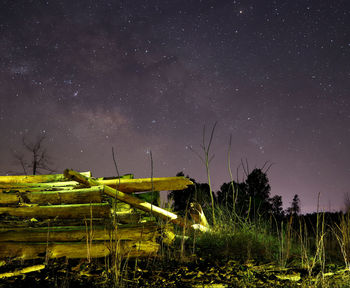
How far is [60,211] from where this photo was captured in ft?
14.7

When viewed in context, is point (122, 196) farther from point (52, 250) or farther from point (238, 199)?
point (238, 199)

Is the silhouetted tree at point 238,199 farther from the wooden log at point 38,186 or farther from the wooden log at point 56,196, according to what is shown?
the wooden log at point 38,186

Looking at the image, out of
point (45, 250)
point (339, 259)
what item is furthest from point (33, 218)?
point (339, 259)

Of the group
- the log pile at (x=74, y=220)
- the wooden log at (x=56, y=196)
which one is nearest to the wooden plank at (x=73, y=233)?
the log pile at (x=74, y=220)

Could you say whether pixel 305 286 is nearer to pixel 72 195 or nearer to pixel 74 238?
pixel 74 238

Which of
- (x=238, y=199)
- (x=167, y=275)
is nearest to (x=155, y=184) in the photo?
(x=167, y=275)

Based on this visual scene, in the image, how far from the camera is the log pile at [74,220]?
150 inches

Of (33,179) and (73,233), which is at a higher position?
(33,179)

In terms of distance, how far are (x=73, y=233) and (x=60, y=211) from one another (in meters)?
0.71

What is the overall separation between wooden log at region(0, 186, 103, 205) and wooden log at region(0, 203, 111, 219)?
183 mm

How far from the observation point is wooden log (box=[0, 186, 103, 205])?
4656mm

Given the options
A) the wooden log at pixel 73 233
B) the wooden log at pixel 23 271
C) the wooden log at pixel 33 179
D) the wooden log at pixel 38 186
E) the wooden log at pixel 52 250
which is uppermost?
the wooden log at pixel 33 179

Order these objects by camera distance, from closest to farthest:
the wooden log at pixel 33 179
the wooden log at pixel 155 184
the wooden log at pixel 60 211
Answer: the wooden log at pixel 60 211, the wooden log at pixel 155 184, the wooden log at pixel 33 179

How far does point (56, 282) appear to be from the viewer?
2969 mm
